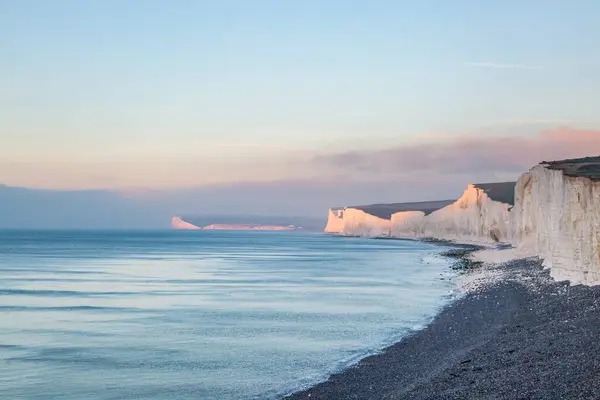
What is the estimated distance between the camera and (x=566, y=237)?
834 inches

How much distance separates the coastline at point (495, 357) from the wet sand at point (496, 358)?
0.01 meters

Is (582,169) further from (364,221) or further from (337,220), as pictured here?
(337,220)

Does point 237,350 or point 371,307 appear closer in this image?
point 237,350

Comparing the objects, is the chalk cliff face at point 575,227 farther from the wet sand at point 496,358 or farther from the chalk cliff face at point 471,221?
the chalk cliff face at point 471,221

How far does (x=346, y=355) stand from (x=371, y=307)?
352 inches

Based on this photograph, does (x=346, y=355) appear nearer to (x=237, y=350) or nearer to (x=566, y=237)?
(x=237, y=350)

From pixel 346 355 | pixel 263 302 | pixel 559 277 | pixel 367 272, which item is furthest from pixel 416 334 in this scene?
pixel 367 272

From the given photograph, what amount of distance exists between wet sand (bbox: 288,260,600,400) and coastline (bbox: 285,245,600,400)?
0.5 inches

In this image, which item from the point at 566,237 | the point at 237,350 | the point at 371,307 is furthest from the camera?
the point at 371,307

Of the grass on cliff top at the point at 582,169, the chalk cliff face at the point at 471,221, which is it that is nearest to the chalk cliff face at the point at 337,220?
the chalk cliff face at the point at 471,221

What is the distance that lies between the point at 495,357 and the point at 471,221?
80.3m

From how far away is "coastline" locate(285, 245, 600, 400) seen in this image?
333 inches

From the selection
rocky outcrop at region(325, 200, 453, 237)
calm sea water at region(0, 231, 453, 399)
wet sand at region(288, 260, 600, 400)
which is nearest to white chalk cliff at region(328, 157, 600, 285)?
wet sand at region(288, 260, 600, 400)

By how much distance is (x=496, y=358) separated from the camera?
1080 centimetres
